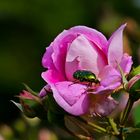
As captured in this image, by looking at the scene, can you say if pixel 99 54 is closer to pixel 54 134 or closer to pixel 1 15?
pixel 54 134

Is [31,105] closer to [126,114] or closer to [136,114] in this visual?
[126,114]

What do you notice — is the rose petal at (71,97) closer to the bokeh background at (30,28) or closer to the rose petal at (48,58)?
the rose petal at (48,58)

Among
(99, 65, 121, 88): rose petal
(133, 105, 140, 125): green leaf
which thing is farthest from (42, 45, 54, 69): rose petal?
(133, 105, 140, 125): green leaf

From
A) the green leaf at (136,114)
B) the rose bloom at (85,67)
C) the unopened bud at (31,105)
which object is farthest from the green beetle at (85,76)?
the green leaf at (136,114)

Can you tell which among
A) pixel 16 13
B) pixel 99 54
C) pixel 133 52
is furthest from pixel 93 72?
pixel 16 13

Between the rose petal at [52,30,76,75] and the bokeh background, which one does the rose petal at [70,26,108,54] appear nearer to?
the rose petal at [52,30,76,75]

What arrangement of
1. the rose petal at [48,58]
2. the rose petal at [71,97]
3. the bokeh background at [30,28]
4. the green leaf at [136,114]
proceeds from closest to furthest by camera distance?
the rose petal at [71,97], the rose petal at [48,58], the green leaf at [136,114], the bokeh background at [30,28]
